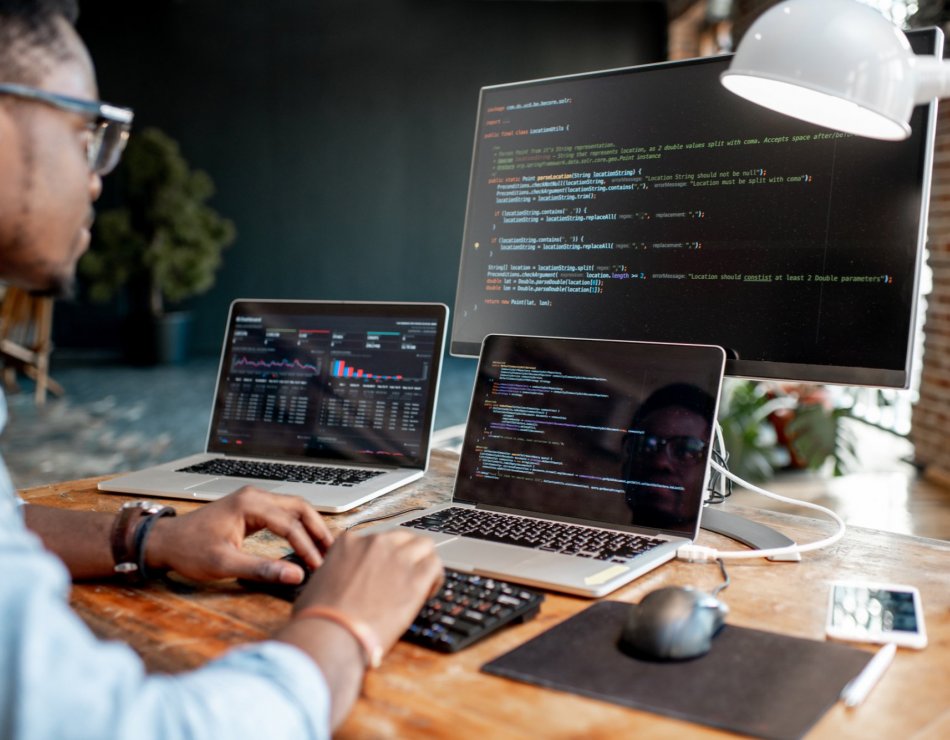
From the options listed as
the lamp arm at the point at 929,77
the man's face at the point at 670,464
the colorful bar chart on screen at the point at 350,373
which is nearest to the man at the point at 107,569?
the man's face at the point at 670,464

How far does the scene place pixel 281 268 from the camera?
30.2 ft

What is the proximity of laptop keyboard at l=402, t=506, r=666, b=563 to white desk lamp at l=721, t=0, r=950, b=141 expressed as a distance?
53 cm

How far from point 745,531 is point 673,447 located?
15 centimetres

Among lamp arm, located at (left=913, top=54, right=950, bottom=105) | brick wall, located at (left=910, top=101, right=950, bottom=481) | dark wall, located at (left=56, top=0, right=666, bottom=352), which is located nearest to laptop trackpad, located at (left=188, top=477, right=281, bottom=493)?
lamp arm, located at (left=913, top=54, right=950, bottom=105)

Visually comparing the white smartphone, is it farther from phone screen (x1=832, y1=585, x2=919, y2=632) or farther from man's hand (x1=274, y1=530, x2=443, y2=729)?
man's hand (x1=274, y1=530, x2=443, y2=729)

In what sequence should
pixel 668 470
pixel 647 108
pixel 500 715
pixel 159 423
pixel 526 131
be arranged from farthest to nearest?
pixel 159 423 → pixel 526 131 → pixel 647 108 → pixel 668 470 → pixel 500 715

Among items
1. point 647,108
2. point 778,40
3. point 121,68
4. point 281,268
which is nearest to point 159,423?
point 281,268

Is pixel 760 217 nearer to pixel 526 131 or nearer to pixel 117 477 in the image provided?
pixel 526 131

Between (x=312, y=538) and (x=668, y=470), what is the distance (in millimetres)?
450

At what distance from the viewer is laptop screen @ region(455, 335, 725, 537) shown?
1.12 m

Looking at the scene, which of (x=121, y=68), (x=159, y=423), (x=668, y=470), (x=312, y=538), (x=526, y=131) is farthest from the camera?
(x=121, y=68)

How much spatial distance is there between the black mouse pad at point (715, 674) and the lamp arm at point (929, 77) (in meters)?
0.56

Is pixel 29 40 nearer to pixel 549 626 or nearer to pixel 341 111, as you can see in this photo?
pixel 549 626

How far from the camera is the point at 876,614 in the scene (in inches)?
34.0
